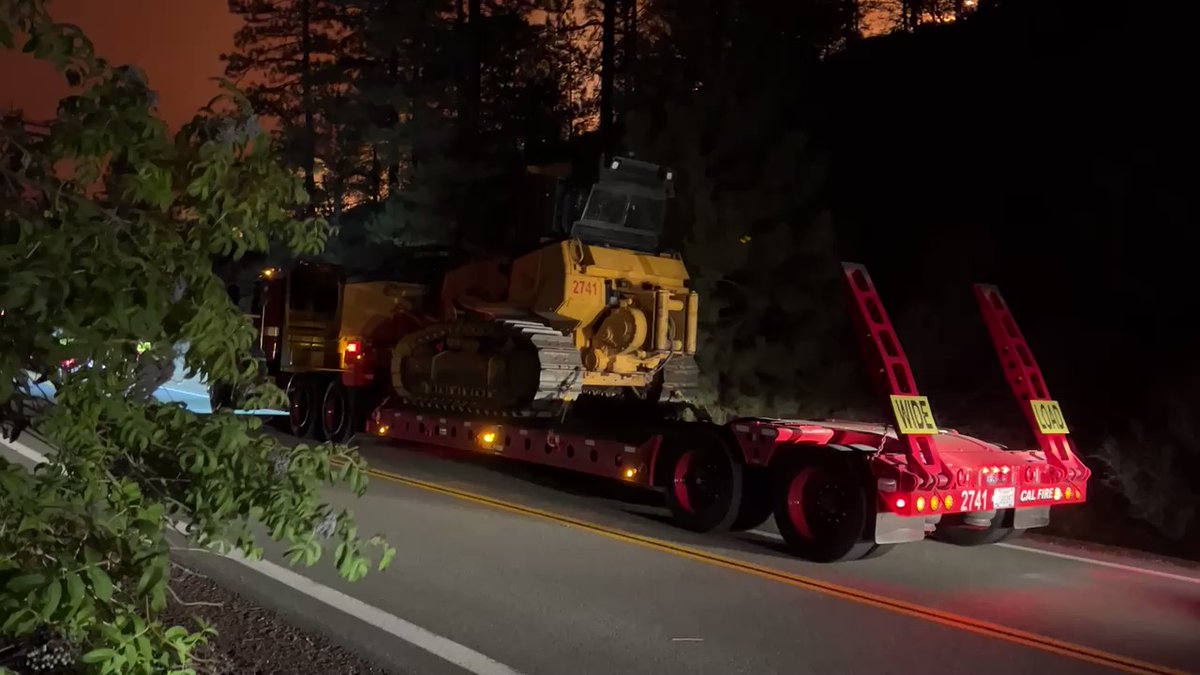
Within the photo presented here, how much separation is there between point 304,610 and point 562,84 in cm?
2122

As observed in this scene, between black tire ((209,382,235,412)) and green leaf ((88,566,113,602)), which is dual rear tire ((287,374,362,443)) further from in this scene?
green leaf ((88,566,113,602))

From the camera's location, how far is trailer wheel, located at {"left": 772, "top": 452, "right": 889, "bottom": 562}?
7980mm

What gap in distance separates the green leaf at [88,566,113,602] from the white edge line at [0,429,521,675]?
187 centimetres

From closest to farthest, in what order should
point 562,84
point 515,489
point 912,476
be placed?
1. point 912,476
2. point 515,489
3. point 562,84

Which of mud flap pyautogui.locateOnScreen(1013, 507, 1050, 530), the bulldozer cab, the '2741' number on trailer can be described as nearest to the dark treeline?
the bulldozer cab

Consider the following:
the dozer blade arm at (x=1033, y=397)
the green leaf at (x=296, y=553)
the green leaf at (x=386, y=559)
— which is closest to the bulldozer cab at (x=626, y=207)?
the dozer blade arm at (x=1033, y=397)

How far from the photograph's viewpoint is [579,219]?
1214 cm

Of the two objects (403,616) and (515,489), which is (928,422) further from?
(515,489)

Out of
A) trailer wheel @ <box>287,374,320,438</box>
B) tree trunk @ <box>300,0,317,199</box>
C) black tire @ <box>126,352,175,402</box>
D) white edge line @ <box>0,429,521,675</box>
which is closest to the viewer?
black tire @ <box>126,352,175,402</box>

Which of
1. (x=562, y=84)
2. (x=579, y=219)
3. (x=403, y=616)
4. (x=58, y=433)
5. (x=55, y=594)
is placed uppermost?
(x=562, y=84)

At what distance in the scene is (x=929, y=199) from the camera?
19.1m

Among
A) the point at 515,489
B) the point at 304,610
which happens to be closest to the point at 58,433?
the point at 304,610

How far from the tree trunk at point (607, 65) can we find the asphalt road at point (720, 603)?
48.4 feet

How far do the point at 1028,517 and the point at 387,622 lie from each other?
18.7 ft
